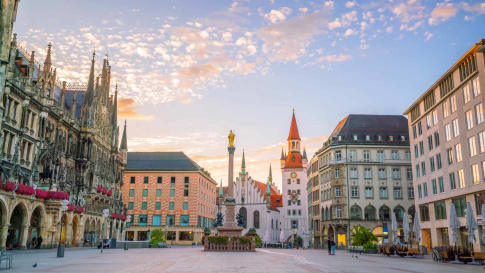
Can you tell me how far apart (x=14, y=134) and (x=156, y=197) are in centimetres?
5432

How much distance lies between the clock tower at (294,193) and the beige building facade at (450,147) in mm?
61383

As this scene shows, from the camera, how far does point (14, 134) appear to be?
1469 inches

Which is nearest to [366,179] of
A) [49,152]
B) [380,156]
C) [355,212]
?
[380,156]

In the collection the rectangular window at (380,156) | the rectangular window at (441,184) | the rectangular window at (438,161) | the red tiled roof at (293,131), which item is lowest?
the rectangular window at (441,184)

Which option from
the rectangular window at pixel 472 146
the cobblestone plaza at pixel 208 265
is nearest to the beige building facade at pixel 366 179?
the rectangular window at pixel 472 146

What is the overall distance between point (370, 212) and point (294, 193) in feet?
165

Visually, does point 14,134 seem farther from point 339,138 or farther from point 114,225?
point 339,138

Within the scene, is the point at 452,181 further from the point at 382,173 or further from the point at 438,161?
the point at 382,173

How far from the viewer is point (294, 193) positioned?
119 metres

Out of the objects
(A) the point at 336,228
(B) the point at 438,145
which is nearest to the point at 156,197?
(A) the point at 336,228

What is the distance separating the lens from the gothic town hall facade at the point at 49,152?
1401 inches

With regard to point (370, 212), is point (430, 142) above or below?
above

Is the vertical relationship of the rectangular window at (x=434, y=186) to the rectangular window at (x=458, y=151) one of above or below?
below

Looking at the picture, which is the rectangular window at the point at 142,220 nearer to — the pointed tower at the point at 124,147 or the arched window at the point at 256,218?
the pointed tower at the point at 124,147
